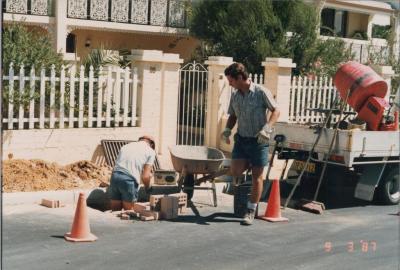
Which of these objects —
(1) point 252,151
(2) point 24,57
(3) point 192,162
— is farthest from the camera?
(2) point 24,57

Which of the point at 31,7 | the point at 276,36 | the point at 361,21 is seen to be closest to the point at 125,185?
the point at 276,36

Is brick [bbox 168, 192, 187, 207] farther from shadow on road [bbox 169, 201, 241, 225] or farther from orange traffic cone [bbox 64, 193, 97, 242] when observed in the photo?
orange traffic cone [bbox 64, 193, 97, 242]

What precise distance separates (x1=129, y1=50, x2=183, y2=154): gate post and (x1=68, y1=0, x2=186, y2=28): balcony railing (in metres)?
10.5

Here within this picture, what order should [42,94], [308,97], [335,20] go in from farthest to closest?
[335,20], [308,97], [42,94]

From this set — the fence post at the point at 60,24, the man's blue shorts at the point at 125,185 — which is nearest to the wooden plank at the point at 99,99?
the man's blue shorts at the point at 125,185

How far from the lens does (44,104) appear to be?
1059cm

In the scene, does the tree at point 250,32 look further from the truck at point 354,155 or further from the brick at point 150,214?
the brick at point 150,214

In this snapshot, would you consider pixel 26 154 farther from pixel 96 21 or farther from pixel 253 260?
pixel 96 21

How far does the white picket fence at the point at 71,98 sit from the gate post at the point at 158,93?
152 mm

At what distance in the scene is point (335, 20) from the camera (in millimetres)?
30578

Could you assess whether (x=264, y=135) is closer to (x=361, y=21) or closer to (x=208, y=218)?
(x=208, y=218)

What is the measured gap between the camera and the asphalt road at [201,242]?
6.46 meters

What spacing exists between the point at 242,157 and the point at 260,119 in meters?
0.55

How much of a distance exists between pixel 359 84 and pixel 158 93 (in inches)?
138
